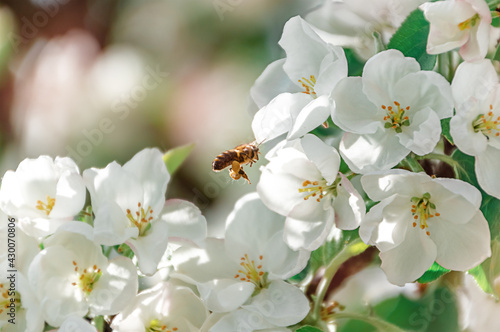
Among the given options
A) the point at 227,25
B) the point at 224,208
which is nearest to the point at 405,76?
the point at 224,208

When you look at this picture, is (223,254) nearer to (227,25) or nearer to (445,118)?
(445,118)

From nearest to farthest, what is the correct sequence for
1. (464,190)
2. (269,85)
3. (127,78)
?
(464,190) < (269,85) < (127,78)

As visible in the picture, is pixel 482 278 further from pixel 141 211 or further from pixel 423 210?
pixel 141 211

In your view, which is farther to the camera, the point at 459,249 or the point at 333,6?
the point at 333,6

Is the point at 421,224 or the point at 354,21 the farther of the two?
the point at 354,21

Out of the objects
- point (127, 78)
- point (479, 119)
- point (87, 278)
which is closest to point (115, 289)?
point (87, 278)

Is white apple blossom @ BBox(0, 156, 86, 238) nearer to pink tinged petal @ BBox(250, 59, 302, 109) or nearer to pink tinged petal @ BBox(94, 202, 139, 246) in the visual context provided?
pink tinged petal @ BBox(94, 202, 139, 246)

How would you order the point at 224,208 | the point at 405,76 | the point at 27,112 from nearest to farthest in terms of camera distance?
the point at 405,76, the point at 224,208, the point at 27,112
